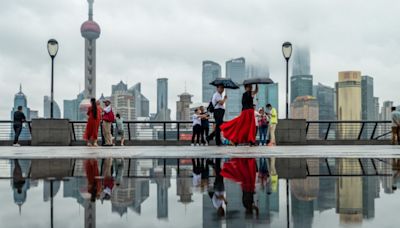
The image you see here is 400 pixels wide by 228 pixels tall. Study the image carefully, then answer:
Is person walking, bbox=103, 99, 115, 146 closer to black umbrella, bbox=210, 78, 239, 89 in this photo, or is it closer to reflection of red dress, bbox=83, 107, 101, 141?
reflection of red dress, bbox=83, 107, 101, 141

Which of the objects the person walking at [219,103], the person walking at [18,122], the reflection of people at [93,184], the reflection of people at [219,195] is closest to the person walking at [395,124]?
the person walking at [219,103]

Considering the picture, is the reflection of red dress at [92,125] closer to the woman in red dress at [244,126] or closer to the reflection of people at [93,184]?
the woman in red dress at [244,126]

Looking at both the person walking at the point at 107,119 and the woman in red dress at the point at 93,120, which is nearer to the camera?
the woman in red dress at the point at 93,120

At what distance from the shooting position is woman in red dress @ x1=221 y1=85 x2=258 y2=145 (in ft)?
43.0

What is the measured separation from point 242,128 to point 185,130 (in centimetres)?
737

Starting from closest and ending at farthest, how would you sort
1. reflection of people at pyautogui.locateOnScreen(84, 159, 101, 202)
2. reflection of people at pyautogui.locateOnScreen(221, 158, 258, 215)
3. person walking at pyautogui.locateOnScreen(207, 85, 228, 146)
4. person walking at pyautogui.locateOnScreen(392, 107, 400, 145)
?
reflection of people at pyautogui.locateOnScreen(221, 158, 258, 215), reflection of people at pyautogui.locateOnScreen(84, 159, 101, 202), person walking at pyautogui.locateOnScreen(207, 85, 228, 146), person walking at pyautogui.locateOnScreen(392, 107, 400, 145)

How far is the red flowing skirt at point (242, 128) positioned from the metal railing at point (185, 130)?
6.72 m

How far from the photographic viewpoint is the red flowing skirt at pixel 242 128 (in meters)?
13.2

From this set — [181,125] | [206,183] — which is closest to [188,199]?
[206,183]

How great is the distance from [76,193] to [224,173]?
2207 mm

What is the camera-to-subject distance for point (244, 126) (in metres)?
13.4

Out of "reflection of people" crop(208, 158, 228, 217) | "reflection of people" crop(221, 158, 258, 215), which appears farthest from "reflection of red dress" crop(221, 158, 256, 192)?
"reflection of people" crop(208, 158, 228, 217)

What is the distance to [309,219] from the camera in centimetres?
284

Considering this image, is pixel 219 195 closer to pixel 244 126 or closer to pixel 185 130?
pixel 244 126
